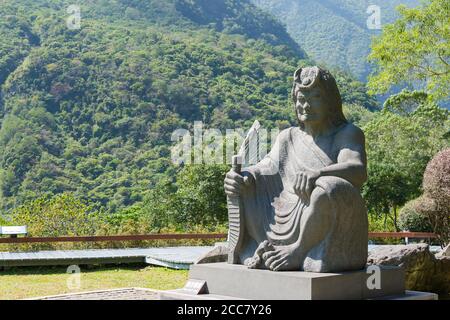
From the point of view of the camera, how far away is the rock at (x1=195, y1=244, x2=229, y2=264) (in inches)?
275

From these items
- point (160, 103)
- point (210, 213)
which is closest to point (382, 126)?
point (210, 213)

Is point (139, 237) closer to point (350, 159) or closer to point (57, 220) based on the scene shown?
point (57, 220)

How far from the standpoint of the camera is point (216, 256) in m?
7.02

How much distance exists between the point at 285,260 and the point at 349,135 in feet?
4.58

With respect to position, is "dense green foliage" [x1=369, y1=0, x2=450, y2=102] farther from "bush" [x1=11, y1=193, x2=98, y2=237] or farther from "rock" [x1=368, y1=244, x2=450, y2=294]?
"bush" [x1=11, y1=193, x2=98, y2=237]

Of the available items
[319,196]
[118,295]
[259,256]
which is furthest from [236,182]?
[118,295]

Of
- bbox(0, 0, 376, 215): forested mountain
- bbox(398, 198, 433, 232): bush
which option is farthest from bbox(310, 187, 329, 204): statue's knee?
bbox(0, 0, 376, 215): forested mountain

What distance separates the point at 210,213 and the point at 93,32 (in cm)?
2464

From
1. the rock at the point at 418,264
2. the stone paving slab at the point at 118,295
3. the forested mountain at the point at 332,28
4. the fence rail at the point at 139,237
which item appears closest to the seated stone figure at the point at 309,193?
the stone paving slab at the point at 118,295

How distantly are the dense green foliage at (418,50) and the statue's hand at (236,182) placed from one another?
36.3 ft

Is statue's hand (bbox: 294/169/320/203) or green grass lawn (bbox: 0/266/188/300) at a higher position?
statue's hand (bbox: 294/169/320/203)

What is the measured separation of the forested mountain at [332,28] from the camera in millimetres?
62781

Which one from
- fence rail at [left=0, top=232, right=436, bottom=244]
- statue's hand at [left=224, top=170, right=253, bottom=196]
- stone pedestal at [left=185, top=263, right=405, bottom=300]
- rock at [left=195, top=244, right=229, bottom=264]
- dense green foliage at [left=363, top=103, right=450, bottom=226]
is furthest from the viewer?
dense green foliage at [left=363, top=103, right=450, bottom=226]
